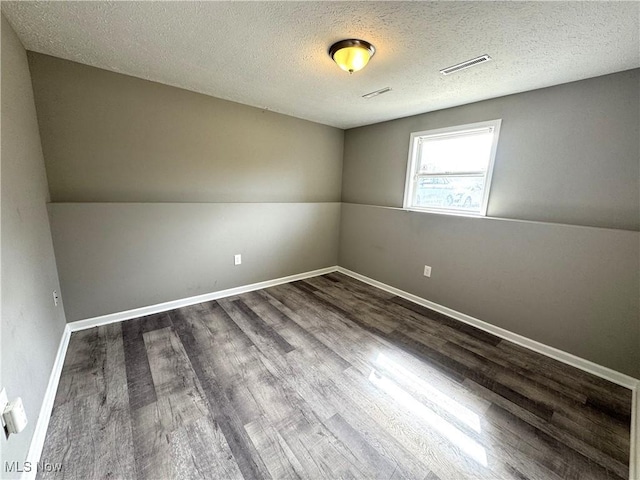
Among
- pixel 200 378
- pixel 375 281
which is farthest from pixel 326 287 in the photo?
pixel 200 378

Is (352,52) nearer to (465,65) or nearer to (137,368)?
(465,65)

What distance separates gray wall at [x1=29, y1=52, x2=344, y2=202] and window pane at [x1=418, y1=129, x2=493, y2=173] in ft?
5.55

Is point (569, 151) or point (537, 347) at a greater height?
point (569, 151)

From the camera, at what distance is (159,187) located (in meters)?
2.65

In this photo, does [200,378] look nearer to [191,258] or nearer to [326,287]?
[191,258]

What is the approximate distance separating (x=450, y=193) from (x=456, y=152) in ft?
1.54

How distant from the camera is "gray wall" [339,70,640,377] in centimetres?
190

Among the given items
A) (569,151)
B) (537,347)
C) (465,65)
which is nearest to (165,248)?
(465,65)

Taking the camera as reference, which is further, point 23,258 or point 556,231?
point 556,231

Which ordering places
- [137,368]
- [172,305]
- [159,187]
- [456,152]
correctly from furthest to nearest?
[456,152] → [172,305] → [159,187] → [137,368]

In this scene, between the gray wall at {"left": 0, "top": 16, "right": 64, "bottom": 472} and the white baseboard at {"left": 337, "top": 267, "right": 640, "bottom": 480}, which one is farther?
the white baseboard at {"left": 337, "top": 267, "right": 640, "bottom": 480}

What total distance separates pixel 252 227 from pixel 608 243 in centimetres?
337

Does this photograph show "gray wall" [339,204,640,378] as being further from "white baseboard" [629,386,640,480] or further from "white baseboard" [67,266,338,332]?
"white baseboard" [67,266,338,332]

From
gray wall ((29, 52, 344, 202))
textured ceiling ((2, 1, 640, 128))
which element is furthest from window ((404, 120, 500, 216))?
gray wall ((29, 52, 344, 202))
